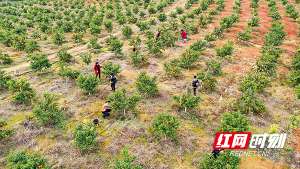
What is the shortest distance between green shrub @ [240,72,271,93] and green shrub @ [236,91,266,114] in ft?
4.22

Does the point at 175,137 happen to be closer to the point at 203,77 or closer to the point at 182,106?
the point at 182,106

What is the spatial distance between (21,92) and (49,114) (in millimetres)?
3973

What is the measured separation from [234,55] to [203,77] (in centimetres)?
817

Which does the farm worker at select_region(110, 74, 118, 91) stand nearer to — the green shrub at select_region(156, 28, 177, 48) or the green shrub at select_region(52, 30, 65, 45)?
the green shrub at select_region(156, 28, 177, 48)

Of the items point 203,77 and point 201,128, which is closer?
point 201,128

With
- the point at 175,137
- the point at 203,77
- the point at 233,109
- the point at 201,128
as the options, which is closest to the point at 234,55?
the point at 203,77

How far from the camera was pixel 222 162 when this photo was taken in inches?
647

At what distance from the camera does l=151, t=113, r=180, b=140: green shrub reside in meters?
19.1

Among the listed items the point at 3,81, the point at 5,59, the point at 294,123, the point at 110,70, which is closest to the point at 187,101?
the point at 294,123

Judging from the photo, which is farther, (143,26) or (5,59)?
(143,26)

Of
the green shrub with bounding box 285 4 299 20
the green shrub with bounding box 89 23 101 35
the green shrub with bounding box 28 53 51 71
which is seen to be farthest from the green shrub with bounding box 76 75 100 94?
the green shrub with bounding box 285 4 299 20

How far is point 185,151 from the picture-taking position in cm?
1912

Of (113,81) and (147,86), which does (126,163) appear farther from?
(113,81)

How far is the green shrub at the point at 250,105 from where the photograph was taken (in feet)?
74.1
